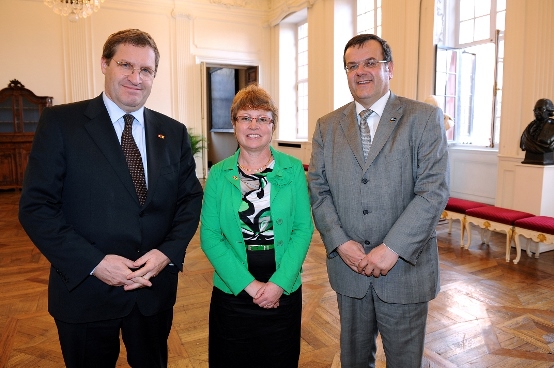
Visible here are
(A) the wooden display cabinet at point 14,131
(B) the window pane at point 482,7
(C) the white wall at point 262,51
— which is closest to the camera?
(C) the white wall at point 262,51

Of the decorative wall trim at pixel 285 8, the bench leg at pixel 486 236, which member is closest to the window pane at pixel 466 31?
the bench leg at pixel 486 236

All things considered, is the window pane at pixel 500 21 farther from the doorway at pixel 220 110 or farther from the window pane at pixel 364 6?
the doorway at pixel 220 110

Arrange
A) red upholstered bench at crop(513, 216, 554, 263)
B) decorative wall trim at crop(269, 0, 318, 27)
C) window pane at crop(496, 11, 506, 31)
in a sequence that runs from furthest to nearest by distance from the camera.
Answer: decorative wall trim at crop(269, 0, 318, 27) → window pane at crop(496, 11, 506, 31) → red upholstered bench at crop(513, 216, 554, 263)

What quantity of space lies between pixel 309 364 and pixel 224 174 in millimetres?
1402

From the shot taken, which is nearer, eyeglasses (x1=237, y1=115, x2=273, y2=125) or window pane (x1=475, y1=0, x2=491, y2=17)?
eyeglasses (x1=237, y1=115, x2=273, y2=125)

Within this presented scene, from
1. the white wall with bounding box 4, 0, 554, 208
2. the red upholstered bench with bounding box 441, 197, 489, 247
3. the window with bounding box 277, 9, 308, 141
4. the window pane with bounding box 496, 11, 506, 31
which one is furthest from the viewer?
the window with bounding box 277, 9, 308, 141

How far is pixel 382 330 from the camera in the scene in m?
1.78

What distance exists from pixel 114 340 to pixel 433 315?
240 centimetres

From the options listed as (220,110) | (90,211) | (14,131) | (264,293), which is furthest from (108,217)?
(220,110)

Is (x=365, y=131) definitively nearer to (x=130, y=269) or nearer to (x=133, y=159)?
(x=133, y=159)

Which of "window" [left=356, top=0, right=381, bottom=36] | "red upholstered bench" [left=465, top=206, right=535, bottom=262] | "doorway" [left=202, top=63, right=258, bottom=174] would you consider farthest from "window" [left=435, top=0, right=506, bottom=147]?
"doorway" [left=202, top=63, right=258, bottom=174]

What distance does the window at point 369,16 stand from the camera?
8.54m

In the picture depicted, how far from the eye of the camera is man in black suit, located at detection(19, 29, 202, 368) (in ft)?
4.77

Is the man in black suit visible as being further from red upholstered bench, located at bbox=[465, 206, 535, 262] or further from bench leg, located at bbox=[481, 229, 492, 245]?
bench leg, located at bbox=[481, 229, 492, 245]
